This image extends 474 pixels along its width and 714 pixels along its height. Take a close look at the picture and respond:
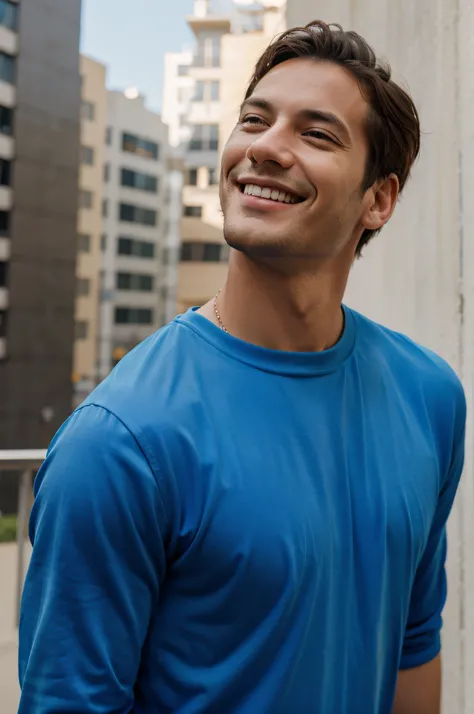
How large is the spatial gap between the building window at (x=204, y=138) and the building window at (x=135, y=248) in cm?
566

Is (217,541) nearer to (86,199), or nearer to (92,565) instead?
(92,565)

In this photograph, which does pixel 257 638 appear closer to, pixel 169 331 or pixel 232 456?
pixel 232 456

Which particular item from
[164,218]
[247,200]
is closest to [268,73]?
[247,200]

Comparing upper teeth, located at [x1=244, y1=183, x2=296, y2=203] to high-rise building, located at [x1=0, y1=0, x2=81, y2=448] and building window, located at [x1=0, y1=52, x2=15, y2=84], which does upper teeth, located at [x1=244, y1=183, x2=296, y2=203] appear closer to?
high-rise building, located at [x1=0, y1=0, x2=81, y2=448]

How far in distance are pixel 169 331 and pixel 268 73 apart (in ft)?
0.96

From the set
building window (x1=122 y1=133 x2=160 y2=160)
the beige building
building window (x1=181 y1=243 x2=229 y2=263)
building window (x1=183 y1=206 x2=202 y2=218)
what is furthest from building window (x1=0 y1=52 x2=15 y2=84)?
building window (x1=183 y1=206 x2=202 y2=218)

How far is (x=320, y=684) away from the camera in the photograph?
2.28ft

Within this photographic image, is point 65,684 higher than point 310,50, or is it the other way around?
point 310,50

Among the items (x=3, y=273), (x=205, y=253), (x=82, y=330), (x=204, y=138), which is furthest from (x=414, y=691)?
(x=204, y=138)

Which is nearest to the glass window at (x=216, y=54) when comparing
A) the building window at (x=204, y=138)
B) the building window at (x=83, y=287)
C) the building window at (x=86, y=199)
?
the building window at (x=204, y=138)

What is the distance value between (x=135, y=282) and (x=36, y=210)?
37.7ft

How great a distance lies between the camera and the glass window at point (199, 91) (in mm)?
38100

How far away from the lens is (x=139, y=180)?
35812mm

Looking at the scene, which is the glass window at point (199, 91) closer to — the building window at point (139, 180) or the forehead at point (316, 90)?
the building window at point (139, 180)
